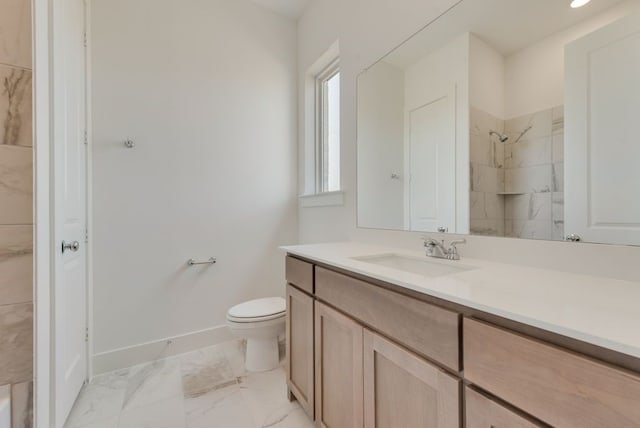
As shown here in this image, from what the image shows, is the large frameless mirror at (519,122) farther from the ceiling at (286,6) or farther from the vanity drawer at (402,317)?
the ceiling at (286,6)

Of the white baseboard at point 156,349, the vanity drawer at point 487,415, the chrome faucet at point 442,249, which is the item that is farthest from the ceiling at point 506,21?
the white baseboard at point 156,349

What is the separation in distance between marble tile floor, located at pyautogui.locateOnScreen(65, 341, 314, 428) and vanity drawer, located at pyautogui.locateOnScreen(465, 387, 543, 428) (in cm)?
104

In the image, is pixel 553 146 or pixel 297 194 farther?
pixel 297 194

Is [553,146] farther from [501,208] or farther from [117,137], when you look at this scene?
[117,137]

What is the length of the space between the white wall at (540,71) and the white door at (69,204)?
1821 mm

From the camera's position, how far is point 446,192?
1288 millimetres

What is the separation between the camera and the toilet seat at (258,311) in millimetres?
1715

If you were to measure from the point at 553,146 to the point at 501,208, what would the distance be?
0.26 metres

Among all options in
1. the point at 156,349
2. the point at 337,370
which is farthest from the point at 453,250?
the point at 156,349

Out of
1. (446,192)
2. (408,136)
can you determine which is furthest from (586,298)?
(408,136)

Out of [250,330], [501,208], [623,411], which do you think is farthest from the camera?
[250,330]

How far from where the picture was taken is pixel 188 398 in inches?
60.7

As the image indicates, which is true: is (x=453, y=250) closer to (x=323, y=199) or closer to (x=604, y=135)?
(x=604, y=135)

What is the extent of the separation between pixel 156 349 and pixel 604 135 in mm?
2554
